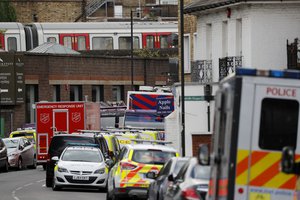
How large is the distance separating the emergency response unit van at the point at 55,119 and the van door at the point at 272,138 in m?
35.6

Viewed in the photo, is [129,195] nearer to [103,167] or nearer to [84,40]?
[103,167]

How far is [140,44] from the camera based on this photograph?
300 ft

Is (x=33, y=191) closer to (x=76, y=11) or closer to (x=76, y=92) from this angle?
(x=76, y=92)

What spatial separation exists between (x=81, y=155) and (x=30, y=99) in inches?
1687

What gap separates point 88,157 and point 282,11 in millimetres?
11104

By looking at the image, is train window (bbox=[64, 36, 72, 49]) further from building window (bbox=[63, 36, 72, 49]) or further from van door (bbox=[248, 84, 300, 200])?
van door (bbox=[248, 84, 300, 200])

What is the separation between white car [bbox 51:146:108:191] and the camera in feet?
131

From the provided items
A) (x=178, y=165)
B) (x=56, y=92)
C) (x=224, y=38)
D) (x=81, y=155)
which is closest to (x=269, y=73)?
(x=178, y=165)

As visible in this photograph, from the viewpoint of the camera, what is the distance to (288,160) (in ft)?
57.3

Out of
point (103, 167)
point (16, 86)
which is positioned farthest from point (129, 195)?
point (16, 86)

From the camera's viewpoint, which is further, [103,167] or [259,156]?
[103,167]

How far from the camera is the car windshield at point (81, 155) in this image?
4034cm

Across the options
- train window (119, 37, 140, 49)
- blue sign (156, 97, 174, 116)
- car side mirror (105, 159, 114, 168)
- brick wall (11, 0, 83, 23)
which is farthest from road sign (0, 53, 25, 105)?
car side mirror (105, 159, 114, 168)

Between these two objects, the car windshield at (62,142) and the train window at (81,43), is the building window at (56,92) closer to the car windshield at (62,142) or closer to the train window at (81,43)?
the train window at (81,43)
